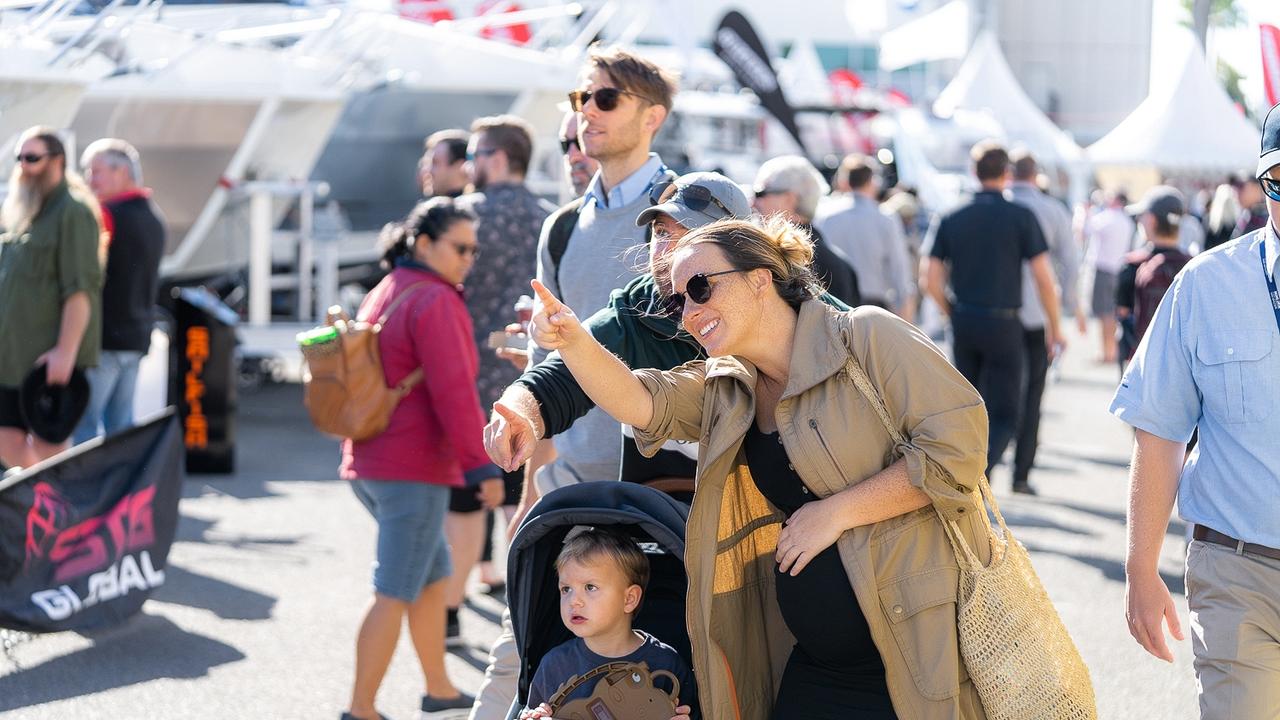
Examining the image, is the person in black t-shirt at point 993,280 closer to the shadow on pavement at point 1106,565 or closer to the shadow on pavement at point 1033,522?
the shadow on pavement at point 1033,522

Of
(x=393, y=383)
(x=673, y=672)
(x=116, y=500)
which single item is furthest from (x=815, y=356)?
(x=116, y=500)

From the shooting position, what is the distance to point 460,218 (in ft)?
17.9

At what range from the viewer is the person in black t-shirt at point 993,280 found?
354 inches

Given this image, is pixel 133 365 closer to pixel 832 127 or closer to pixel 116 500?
pixel 116 500

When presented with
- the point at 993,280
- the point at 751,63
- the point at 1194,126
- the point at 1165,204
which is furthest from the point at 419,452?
the point at 1194,126

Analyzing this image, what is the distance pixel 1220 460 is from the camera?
3410 mm

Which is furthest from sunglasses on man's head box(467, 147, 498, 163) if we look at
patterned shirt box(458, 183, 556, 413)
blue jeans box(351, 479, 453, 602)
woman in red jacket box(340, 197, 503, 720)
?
blue jeans box(351, 479, 453, 602)

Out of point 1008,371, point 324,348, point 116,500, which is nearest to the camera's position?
point 324,348

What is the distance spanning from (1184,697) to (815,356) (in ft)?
11.6

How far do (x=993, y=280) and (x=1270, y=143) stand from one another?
5668 mm

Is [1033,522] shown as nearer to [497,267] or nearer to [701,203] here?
[497,267]

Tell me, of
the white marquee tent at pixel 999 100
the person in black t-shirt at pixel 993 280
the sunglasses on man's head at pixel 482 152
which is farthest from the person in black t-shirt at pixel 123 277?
the white marquee tent at pixel 999 100

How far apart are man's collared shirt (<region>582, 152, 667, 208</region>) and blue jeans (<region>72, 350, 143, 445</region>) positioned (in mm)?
4023

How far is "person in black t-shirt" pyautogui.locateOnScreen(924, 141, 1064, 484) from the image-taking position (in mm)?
8992
